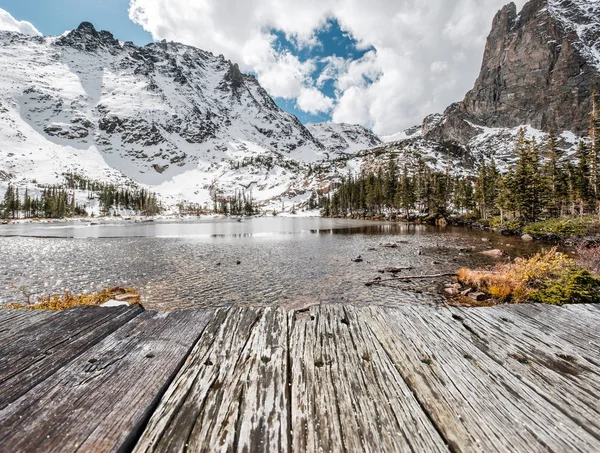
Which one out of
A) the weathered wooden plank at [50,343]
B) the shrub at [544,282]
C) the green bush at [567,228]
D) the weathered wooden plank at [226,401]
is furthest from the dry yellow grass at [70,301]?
the green bush at [567,228]

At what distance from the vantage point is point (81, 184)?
195 meters

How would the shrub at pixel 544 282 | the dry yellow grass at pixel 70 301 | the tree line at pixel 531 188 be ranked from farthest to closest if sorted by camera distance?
the tree line at pixel 531 188 → the dry yellow grass at pixel 70 301 → the shrub at pixel 544 282

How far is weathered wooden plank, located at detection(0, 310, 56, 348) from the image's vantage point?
11.1ft

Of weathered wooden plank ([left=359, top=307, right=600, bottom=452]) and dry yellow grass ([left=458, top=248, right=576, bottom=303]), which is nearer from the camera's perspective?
weathered wooden plank ([left=359, top=307, right=600, bottom=452])

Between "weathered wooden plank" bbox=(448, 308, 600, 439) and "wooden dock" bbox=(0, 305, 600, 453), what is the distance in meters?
0.01

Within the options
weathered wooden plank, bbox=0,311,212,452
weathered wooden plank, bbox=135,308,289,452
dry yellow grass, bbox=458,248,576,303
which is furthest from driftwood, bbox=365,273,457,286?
weathered wooden plank, bbox=0,311,212,452

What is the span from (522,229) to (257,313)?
2166 inches

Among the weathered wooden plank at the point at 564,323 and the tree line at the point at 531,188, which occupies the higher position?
the tree line at the point at 531,188

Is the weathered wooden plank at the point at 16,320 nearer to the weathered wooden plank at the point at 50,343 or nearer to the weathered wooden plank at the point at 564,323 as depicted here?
the weathered wooden plank at the point at 50,343

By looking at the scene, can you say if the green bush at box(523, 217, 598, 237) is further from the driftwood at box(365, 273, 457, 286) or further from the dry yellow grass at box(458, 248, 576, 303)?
the dry yellow grass at box(458, 248, 576, 303)

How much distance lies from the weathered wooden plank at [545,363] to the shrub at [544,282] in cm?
706

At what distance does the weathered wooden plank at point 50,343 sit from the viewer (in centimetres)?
239

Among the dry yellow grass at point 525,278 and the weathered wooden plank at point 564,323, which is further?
the dry yellow grass at point 525,278

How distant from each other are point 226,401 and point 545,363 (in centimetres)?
345
